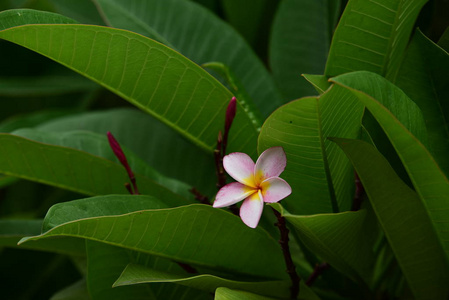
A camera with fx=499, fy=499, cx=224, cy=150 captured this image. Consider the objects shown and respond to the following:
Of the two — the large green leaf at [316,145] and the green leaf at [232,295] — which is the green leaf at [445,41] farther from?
the green leaf at [232,295]

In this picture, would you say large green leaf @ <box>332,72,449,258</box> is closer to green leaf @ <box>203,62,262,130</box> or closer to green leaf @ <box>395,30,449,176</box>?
green leaf @ <box>395,30,449,176</box>

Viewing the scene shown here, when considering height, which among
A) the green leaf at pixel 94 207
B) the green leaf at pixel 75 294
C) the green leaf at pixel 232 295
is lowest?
the green leaf at pixel 75 294

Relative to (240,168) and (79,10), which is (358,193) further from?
(79,10)

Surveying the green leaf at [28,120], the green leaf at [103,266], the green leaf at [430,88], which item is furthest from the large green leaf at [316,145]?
the green leaf at [28,120]

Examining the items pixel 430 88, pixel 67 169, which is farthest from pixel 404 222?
pixel 67 169

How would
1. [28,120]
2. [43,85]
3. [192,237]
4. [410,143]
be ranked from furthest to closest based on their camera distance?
1. [43,85]
2. [28,120]
3. [192,237]
4. [410,143]

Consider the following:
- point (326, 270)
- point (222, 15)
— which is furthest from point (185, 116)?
point (222, 15)

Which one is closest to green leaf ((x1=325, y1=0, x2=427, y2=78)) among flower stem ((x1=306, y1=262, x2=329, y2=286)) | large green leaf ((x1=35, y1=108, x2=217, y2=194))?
flower stem ((x1=306, y1=262, x2=329, y2=286))
